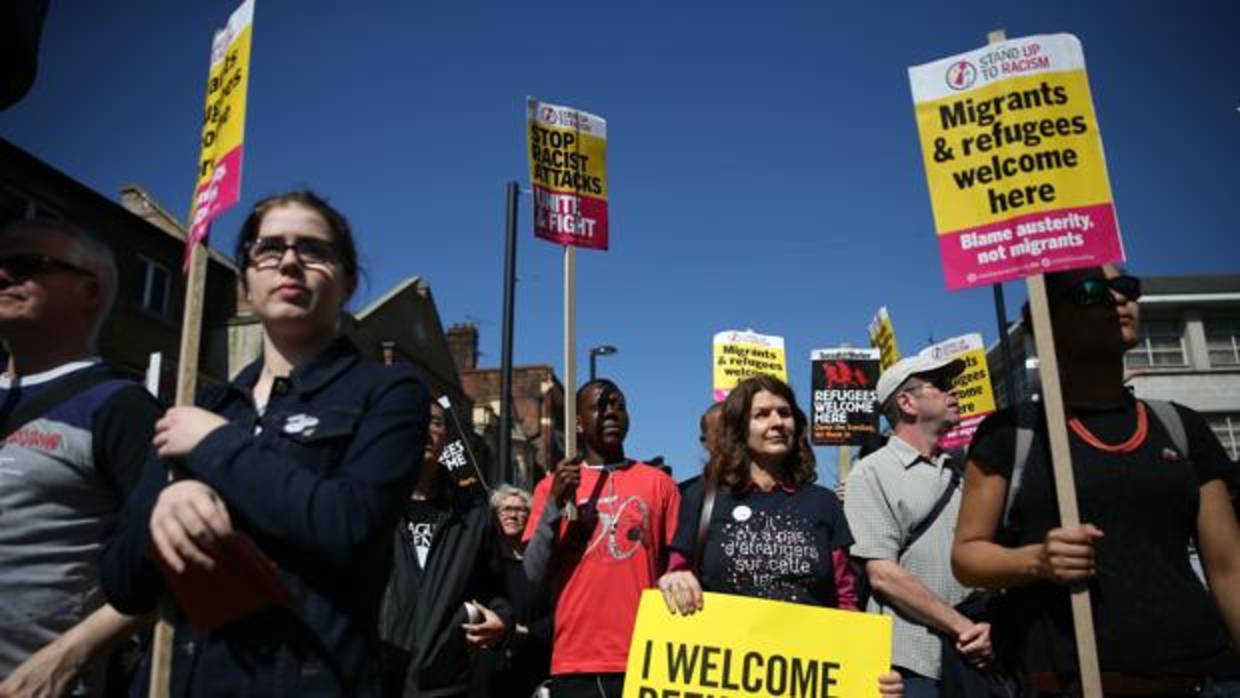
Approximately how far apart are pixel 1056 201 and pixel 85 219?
2137cm

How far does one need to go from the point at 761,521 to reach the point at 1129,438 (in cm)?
163

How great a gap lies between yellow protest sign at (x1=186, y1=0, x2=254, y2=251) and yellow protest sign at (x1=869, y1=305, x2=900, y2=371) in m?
7.35

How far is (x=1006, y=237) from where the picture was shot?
9.58ft

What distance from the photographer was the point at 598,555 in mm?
4562

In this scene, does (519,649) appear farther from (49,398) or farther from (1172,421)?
(1172,421)

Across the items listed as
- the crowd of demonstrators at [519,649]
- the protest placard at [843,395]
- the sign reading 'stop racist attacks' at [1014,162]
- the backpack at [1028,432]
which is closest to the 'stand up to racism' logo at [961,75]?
the sign reading 'stop racist attacks' at [1014,162]

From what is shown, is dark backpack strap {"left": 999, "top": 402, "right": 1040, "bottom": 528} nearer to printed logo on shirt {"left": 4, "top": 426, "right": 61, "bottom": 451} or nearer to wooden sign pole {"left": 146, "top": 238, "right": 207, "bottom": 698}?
wooden sign pole {"left": 146, "top": 238, "right": 207, "bottom": 698}

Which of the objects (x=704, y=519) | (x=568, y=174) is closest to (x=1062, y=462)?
(x=704, y=519)

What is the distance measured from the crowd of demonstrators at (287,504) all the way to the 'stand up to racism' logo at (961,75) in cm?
230

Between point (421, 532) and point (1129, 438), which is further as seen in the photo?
point (421, 532)

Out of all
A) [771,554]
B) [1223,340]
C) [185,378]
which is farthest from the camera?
[1223,340]

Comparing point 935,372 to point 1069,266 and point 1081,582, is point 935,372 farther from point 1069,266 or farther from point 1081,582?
point 1081,582

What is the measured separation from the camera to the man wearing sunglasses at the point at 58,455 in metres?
2.24

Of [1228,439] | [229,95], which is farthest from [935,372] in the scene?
[1228,439]
